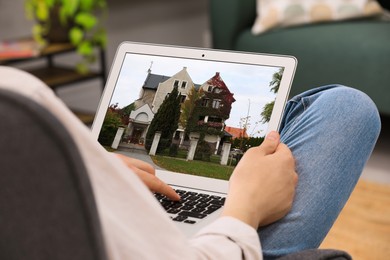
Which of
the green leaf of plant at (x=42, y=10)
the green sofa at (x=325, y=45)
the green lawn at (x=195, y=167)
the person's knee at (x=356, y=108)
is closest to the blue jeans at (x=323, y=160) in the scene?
the person's knee at (x=356, y=108)

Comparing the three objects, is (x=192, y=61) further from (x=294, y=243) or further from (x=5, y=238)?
(x=5, y=238)

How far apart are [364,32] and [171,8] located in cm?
162

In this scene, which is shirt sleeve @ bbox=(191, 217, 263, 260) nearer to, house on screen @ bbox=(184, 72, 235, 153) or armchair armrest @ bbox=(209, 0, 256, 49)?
house on screen @ bbox=(184, 72, 235, 153)

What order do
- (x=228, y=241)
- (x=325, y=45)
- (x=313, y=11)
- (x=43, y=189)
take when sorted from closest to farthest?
1. (x=43, y=189)
2. (x=228, y=241)
3. (x=325, y=45)
4. (x=313, y=11)

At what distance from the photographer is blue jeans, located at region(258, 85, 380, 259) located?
32.8 inches

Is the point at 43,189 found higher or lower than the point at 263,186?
higher

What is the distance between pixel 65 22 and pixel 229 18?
2.26 ft

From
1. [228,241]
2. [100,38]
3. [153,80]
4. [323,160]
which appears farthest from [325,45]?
[228,241]

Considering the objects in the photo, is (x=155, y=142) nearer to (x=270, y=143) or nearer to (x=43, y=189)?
(x=270, y=143)

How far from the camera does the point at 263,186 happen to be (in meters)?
0.79

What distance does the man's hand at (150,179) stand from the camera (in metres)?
0.87

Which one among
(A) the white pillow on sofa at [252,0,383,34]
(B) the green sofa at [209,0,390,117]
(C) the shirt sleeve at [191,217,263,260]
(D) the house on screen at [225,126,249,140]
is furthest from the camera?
(A) the white pillow on sofa at [252,0,383,34]

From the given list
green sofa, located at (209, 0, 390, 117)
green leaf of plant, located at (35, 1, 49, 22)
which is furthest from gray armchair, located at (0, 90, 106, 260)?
green leaf of plant, located at (35, 1, 49, 22)

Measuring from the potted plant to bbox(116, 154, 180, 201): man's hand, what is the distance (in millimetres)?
1883
